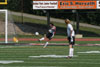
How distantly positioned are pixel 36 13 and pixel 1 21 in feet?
104

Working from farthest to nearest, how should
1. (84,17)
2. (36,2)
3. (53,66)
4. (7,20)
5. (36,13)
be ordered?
(36,13) → (84,17) → (36,2) → (7,20) → (53,66)

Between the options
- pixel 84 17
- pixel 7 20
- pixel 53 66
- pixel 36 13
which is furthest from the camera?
pixel 36 13

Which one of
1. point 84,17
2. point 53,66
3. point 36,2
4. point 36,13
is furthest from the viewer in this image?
point 36,13

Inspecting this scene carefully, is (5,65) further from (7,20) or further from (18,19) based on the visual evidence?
(18,19)

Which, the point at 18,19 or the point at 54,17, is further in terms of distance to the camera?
the point at 54,17

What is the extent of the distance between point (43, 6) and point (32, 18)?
941 inches

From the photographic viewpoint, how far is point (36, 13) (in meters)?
71.4

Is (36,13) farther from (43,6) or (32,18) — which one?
(43,6)

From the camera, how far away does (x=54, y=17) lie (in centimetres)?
6812

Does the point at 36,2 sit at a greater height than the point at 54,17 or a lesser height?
greater

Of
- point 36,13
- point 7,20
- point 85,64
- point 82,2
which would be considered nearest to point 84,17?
point 36,13

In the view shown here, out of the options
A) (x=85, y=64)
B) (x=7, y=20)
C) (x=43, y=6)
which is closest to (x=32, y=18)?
(x=43, y=6)

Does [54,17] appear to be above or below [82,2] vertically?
below

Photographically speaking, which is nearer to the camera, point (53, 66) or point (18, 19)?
point (53, 66)
